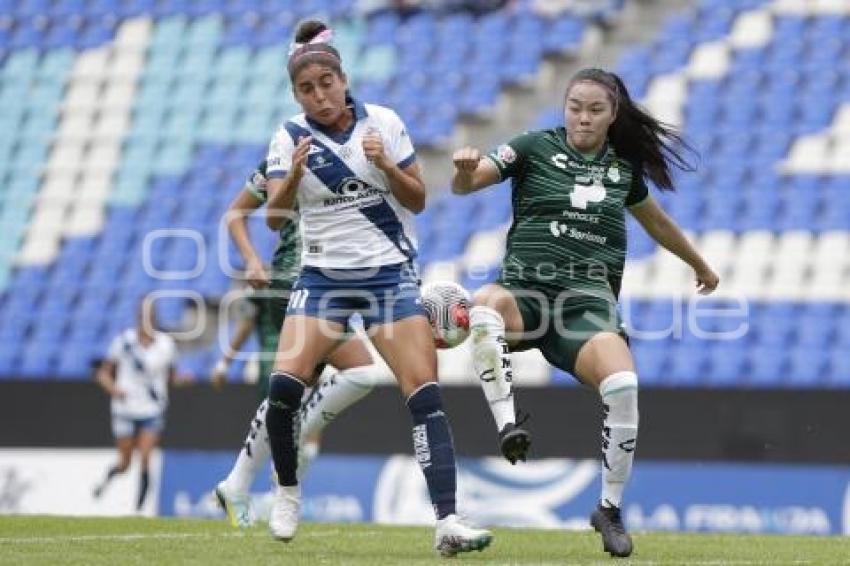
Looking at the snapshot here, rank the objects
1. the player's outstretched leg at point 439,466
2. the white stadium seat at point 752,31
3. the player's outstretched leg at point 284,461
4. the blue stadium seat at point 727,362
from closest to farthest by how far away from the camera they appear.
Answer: the player's outstretched leg at point 439,466
the player's outstretched leg at point 284,461
the blue stadium seat at point 727,362
the white stadium seat at point 752,31

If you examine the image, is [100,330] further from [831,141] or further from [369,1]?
[831,141]

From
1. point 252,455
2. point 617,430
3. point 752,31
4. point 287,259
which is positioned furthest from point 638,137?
point 752,31

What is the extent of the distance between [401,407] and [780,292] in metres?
4.32

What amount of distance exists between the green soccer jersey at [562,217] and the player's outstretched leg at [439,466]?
2.96 feet

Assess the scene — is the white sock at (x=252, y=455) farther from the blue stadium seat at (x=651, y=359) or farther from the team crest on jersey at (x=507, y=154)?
the blue stadium seat at (x=651, y=359)

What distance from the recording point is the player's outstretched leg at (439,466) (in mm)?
7594

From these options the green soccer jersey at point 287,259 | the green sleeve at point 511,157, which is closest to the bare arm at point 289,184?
the green sleeve at point 511,157

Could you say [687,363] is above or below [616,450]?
below

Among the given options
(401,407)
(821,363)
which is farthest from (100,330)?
(821,363)

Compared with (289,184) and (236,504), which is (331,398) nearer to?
(236,504)

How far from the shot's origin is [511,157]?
8469 mm

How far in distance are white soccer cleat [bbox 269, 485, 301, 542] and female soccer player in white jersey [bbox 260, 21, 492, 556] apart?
2 cm

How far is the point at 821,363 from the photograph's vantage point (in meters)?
16.8

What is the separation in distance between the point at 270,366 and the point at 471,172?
343cm
